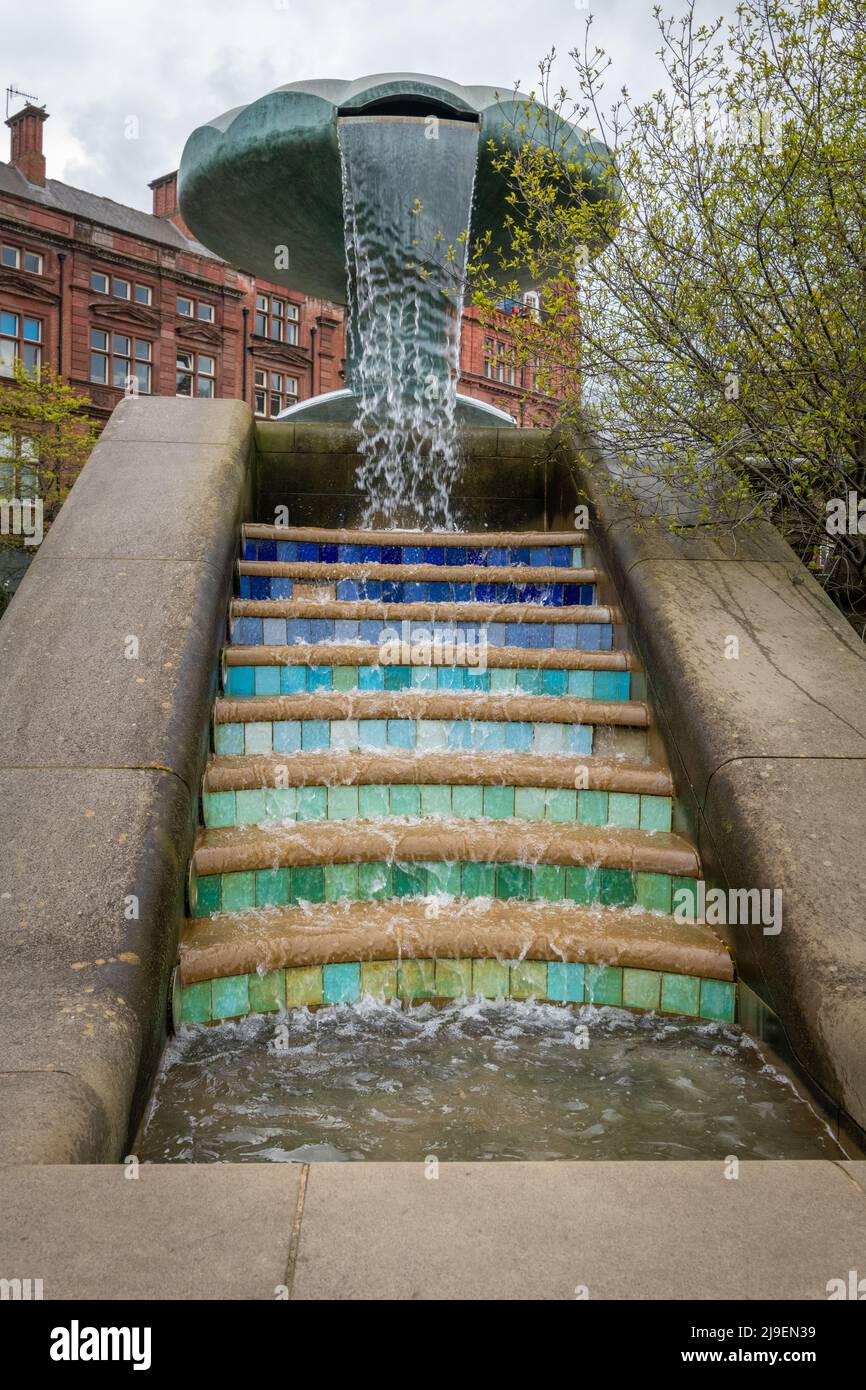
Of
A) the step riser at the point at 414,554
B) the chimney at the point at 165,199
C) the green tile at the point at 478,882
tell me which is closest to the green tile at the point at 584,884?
the green tile at the point at 478,882

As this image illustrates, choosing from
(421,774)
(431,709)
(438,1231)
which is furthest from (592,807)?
(438,1231)

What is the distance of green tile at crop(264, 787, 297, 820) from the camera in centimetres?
408

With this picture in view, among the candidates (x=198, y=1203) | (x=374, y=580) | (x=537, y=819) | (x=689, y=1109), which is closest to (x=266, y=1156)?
(x=198, y=1203)

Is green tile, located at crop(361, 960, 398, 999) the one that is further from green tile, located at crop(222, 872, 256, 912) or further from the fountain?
the fountain

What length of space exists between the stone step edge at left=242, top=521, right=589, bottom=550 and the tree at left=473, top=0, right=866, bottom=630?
1.08 m

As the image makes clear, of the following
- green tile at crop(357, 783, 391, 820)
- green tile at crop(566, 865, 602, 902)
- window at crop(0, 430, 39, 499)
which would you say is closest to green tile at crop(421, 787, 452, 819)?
green tile at crop(357, 783, 391, 820)

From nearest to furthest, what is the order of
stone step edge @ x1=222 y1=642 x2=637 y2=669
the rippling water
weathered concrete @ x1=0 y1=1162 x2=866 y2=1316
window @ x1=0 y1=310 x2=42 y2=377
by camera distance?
weathered concrete @ x1=0 y1=1162 x2=866 y2=1316 → the rippling water → stone step edge @ x1=222 y1=642 x2=637 y2=669 → window @ x1=0 y1=310 x2=42 y2=377

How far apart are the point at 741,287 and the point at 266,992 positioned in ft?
12.5

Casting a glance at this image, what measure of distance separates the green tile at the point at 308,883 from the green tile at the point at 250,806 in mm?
458

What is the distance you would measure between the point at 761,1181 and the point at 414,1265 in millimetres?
756

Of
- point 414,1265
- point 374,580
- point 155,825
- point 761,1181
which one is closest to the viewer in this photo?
point 414,1265

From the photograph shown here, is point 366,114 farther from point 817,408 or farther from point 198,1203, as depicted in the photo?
point 198,1203

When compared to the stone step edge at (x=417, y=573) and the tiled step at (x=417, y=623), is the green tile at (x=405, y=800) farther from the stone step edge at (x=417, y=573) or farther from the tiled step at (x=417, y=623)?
the stone step edge at (x=417, y=573)
